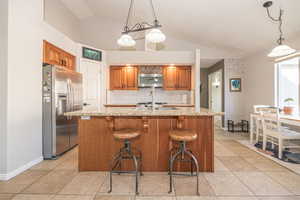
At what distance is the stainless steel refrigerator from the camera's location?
269 cm

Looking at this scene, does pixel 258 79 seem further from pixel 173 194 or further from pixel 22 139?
pixel 22 139

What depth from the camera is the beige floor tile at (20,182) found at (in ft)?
5.98

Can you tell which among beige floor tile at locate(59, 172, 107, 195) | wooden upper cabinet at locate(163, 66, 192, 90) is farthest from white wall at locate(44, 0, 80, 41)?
beige floor tile at locate(59, 172, 107, 195)

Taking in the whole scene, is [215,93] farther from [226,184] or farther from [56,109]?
[56,109]

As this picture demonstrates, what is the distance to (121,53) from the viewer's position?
464 centimetres

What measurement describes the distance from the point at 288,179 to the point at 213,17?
10.8 feet

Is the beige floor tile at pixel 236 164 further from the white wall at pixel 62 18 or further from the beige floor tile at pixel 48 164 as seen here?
the white wall at pixel 62 18

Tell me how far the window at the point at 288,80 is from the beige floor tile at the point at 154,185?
11.3 feet

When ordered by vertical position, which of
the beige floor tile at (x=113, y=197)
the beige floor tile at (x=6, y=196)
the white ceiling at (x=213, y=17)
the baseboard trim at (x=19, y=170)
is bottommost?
the beige floor tile at (x=113, y=197)

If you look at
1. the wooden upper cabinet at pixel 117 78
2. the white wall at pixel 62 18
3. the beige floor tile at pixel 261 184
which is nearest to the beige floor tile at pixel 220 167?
the beige floor tile at pixel 261 184

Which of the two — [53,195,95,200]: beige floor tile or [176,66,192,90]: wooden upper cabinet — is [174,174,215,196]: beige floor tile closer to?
[53,195,95,200]: beige floor tile

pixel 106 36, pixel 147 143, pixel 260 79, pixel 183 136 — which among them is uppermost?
pixel 106 36

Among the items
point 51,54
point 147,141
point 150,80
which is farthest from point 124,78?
point 147,141

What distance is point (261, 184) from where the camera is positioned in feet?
6.34
